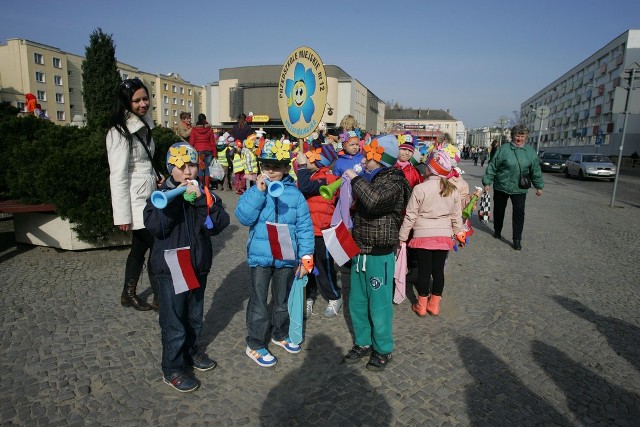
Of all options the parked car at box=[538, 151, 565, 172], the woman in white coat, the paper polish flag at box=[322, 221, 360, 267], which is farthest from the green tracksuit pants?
the parked car at box=[538, 151, 565, 172]

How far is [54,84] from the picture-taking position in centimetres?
5806

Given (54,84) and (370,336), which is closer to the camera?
(370,336)

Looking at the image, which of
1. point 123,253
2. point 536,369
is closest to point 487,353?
point 536,369

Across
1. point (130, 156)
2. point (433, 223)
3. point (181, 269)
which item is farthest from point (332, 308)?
point (130, 156)

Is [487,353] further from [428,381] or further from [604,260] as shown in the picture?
[604,260]

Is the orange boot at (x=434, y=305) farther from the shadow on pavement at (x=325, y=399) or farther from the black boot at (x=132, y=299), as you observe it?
the black boot at (x=132, y=299)

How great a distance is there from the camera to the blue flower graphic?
181 inches

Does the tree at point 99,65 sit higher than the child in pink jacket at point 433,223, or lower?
higher

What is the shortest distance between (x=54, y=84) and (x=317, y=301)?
67.7 meters

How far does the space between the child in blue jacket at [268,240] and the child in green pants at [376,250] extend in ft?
1.39

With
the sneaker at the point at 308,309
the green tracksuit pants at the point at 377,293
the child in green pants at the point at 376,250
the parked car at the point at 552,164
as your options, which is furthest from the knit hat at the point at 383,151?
the parked car at the point at 552,164

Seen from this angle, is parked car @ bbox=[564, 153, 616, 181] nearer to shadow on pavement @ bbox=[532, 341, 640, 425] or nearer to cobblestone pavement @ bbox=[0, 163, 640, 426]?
cobblestone pavement @ bbox=[0, 163, 640, 426]

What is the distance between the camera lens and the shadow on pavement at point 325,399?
8.34ft

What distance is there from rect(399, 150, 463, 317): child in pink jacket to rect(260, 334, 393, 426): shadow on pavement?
4.22ft
